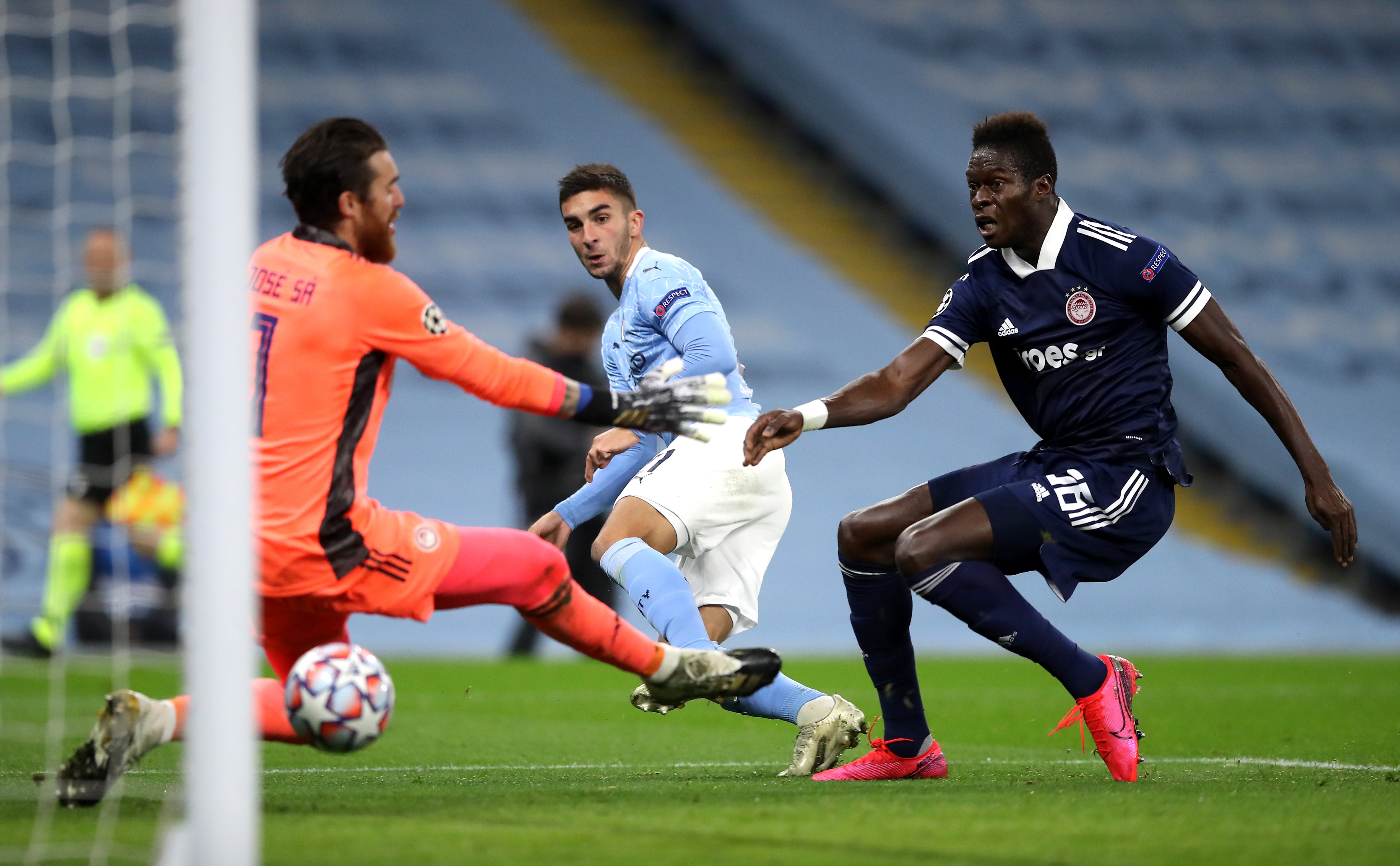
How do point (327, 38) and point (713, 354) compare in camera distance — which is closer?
point (713, 354)

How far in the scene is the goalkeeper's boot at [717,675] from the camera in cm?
413

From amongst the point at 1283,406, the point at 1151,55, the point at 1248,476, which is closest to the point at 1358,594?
the point at 1248,476

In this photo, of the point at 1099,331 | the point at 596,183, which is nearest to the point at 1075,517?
the point at 1099,331

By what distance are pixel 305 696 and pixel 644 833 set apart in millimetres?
943

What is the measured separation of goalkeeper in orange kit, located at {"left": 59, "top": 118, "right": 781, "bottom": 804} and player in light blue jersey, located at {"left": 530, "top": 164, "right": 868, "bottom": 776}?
26.1 inches

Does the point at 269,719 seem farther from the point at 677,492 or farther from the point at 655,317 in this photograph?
the point at 655,317

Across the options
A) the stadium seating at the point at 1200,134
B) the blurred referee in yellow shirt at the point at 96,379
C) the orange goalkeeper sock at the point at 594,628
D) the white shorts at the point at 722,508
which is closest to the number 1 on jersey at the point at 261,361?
the orange goalkeeper sock at the point at 594,628

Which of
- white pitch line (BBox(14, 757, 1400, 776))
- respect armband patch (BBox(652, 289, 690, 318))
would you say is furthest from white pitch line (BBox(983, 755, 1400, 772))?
respect armband patch (BBox(652, 289, 690, 318))

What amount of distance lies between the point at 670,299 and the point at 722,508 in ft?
2.35

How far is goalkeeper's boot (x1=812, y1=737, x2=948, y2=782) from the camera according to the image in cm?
470

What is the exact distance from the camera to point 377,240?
3945 millimetres

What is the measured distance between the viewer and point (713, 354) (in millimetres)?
4883

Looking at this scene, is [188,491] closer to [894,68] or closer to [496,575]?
[496,575]

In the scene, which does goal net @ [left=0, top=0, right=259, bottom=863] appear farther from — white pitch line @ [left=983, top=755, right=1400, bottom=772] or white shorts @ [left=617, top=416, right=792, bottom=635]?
white pitch line @ [left=983, top=755, right=1400, bottom=772]
